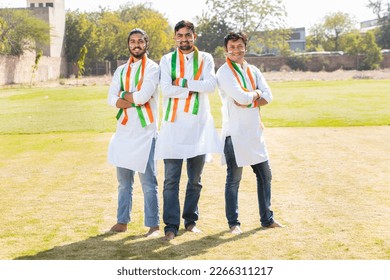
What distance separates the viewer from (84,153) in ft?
44.4

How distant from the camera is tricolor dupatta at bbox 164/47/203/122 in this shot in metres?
6.24

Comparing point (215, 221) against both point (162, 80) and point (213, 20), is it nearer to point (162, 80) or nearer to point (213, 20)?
point (162, 80)

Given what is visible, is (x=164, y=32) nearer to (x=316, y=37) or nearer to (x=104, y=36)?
(x=104, y=36)

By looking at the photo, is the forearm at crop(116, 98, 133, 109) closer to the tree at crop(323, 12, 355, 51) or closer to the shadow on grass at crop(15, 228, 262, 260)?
the shadow on grass at crop(15, 228, 262, 260)

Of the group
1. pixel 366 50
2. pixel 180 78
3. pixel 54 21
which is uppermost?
pixel 54 21

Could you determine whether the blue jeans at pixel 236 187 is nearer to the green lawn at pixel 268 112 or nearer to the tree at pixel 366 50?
the green lawn at pixel 268 112

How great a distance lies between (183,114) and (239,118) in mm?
514

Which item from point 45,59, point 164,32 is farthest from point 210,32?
point 45,59

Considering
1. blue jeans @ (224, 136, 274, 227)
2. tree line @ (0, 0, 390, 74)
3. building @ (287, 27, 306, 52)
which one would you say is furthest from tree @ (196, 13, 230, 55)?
blue jeans @ (224, 136, 274, 227)

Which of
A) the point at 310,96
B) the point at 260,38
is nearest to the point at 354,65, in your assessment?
the point at 260,38

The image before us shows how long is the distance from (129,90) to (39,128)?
525 inches

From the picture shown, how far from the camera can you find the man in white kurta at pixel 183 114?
6.21m

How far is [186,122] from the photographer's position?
6.25 metres

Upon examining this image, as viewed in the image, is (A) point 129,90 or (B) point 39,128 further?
(B) point 39,128
